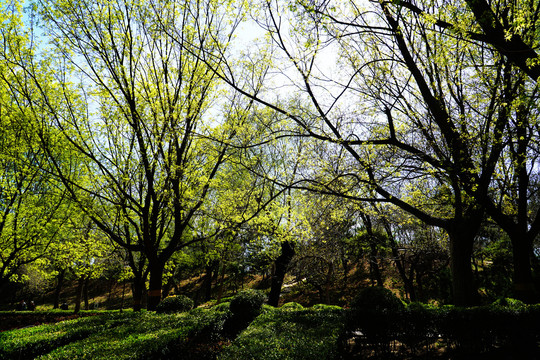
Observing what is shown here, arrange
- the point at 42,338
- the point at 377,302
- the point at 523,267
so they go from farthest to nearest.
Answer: the point at 523,267 < the point at 377,302 < the point at 42,338

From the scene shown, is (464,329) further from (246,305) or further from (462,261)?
(246,305)

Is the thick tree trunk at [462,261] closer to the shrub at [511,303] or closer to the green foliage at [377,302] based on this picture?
the shrub at [511,303]

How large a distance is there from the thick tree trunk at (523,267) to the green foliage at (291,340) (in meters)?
4.74

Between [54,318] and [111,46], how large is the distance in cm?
1539

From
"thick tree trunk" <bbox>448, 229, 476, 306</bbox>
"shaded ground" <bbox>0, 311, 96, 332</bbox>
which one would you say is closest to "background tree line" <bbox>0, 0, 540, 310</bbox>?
"thick tree trunk" <bbox>448, 229, 476, 306</bbox>

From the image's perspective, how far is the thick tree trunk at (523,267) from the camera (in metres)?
7.29

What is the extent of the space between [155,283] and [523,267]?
9.97 meters

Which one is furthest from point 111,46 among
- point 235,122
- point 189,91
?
point 235,122

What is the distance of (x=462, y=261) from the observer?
6727mm

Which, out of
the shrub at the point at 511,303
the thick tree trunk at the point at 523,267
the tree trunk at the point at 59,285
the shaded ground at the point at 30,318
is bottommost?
the shaded ground at the point at 30,318

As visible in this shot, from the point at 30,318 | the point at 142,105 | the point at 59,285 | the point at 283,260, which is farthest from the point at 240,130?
the point at 59,285

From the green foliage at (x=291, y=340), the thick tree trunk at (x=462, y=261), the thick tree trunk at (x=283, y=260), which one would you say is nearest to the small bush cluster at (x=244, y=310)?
the green foliage at (x=291, y=340)

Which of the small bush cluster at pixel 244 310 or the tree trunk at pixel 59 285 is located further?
the tree trunk at pixel 59 285

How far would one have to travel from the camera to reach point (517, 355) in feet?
18.7
